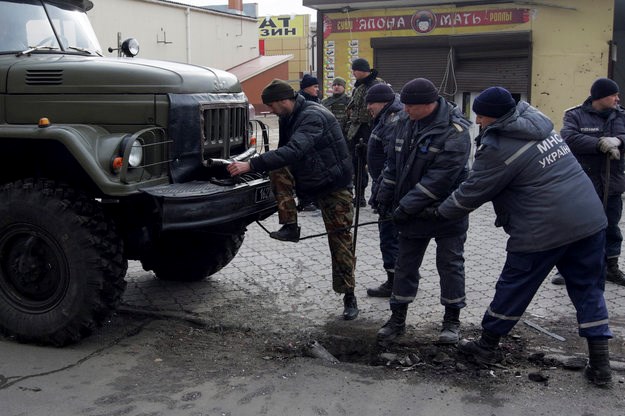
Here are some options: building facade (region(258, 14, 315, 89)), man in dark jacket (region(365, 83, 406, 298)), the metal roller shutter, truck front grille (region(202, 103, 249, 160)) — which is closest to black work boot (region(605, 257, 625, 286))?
man in dark jacket (region(365, 83, 406, 298))

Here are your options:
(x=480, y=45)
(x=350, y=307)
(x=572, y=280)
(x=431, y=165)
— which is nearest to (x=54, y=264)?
(x=350, y=307)

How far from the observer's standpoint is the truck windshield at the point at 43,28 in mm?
5590

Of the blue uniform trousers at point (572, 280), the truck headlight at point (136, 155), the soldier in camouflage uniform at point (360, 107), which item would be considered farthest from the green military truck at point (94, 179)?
the soldier in camouflage uniform at point (360, 107)

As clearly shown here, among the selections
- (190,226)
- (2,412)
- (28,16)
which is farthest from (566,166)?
(28,16)

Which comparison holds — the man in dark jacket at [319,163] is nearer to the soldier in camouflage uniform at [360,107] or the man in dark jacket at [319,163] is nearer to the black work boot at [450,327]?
the black work boot at [450,327]

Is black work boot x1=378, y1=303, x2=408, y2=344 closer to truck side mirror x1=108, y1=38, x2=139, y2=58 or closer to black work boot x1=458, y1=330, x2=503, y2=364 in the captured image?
black work boot x1=458, y1=330, x2=503, y2=364

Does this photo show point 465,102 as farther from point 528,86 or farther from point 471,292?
point 471,292

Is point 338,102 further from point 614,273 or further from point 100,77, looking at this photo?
point 100,77

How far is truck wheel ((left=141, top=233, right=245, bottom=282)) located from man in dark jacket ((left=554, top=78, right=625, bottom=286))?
9.38ft

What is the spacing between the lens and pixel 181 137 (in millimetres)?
5137

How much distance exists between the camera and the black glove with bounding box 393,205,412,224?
190 inches

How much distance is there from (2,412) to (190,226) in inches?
60.1

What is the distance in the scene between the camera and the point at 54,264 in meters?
5.03

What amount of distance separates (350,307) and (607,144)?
Answer: 8.30ft
